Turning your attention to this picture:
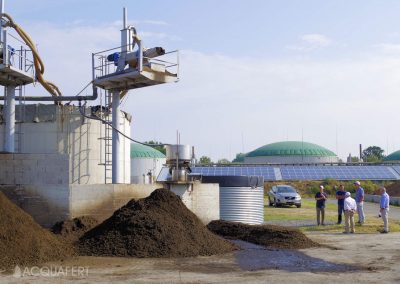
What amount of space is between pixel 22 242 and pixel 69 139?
7.42 meters

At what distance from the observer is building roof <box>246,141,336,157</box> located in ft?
245

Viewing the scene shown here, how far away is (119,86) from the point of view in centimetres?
1922

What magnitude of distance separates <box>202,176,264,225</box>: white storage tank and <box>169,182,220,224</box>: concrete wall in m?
1.10

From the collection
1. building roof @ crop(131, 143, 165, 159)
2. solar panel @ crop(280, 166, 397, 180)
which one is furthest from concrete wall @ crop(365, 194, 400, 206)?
building roof @ crop(131, 143, 165, 159)

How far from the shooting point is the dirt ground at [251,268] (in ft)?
33.9

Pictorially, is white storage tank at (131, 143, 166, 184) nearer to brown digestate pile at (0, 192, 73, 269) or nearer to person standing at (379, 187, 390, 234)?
person standing at (379, 187, 390, 234)

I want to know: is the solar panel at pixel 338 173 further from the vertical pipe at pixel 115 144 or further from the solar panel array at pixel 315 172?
the vertical pipe at pixel 115 144

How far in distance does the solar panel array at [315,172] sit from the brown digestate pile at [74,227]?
31587 mm

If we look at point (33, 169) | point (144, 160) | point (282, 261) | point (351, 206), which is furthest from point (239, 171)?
point (282, 261)

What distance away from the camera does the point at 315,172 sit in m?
51.7

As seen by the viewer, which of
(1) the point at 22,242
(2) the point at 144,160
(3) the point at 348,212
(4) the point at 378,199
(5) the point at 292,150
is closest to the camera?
(1) the point at 22,242

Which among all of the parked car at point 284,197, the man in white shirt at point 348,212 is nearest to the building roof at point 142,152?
the parked car at point 284,197

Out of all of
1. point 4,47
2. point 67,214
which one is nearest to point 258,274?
point 67,214

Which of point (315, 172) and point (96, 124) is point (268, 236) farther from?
point (315, 172)
